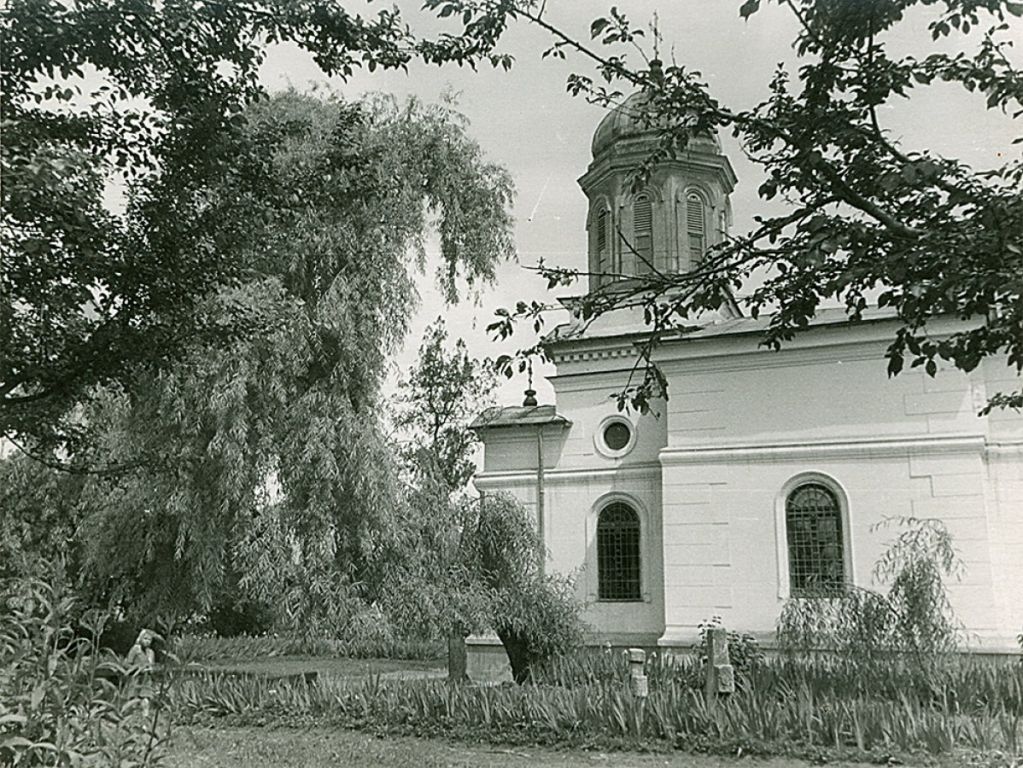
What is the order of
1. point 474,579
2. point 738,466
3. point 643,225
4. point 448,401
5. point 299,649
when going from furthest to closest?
point 448,401, point 643,225, point 299,649, point 738,466, point 474,579

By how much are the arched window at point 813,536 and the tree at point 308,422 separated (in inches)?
295

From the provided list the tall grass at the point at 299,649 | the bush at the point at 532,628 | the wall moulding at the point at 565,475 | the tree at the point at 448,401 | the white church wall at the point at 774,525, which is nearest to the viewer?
the bush at the point at 532,628

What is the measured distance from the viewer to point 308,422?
13828 millimetres

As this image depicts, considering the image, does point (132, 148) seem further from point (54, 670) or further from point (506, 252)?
point (506, 252)

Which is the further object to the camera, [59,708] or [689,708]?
[689,708]

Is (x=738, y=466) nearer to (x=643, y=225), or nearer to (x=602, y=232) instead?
(x=643, y=225)

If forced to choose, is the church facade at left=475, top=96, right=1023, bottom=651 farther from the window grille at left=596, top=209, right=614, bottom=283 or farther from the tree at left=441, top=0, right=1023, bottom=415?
the tree at left=441, top=0, right=1023, bottom=415

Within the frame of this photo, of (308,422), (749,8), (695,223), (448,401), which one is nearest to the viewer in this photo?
(749,8)

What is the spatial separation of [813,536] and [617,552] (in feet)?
13.6

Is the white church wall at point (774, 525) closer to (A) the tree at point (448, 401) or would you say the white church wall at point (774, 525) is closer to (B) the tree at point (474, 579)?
(B) the tree at point (474, 579)

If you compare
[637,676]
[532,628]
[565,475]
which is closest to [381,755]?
[637,676]

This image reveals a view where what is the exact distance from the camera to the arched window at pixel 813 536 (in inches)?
669

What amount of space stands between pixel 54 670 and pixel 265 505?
10.5 meters

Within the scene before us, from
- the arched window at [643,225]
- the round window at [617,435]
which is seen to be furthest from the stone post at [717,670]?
the arched window at [643,225]
